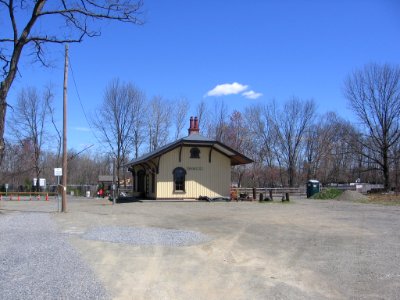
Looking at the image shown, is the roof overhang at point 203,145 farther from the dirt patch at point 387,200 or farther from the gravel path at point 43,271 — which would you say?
the gravel path at point 43,271

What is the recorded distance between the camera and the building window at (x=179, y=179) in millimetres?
33438

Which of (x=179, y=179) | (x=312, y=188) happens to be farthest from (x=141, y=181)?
(x=312, y=188)

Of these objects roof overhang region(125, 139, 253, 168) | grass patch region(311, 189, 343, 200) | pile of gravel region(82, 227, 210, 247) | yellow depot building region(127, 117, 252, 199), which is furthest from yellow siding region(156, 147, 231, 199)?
pile of gravel region(82, 227, 210, 247)

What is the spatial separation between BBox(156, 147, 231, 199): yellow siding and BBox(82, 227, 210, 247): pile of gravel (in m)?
18.0

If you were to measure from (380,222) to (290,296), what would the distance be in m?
11.9

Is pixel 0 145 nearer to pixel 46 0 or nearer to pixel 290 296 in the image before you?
pixel 46 0

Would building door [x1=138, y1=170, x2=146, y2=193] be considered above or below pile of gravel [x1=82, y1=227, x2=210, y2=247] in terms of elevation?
above

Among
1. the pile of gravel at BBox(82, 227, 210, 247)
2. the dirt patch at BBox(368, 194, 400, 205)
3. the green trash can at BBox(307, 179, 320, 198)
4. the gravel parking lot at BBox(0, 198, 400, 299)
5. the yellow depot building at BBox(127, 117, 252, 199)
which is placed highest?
the yellow depot building at BBox(127, 117, 252, 199)

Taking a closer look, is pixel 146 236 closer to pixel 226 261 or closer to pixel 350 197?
pixel 226 261

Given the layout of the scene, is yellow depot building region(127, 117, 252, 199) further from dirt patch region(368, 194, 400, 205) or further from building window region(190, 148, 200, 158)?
dirt patch region(368, 194, 400, 205)

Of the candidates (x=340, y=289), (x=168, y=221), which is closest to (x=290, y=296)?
Result: (x=340, y=289)

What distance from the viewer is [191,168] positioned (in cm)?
3375

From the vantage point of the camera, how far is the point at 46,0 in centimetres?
2072

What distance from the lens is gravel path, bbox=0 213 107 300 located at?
6718mm
